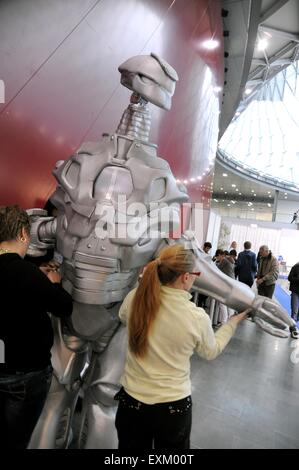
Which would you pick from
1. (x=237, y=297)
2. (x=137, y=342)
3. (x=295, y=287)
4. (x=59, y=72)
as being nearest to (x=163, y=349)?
(x=137, y=342)

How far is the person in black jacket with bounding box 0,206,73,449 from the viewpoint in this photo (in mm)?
1474

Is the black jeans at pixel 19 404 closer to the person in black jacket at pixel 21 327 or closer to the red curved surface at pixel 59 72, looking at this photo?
the person in black jacket at pixel 21 327

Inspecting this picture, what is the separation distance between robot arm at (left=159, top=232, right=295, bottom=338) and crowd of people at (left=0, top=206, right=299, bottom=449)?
0.49 m

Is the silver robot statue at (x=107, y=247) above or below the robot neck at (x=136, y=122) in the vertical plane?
below

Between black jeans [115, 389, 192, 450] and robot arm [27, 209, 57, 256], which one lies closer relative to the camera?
black jeans [115, 389, 192, 450]

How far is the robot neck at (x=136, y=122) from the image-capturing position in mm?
Answer: 2096

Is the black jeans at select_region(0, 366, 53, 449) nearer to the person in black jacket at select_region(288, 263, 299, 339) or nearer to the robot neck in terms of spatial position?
the robot neck

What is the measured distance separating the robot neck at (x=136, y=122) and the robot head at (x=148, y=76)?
73 millimetres

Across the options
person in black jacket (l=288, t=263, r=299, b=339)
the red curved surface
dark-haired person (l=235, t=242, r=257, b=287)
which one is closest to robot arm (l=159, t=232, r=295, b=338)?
the red curved surface

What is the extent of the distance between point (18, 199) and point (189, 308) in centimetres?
168

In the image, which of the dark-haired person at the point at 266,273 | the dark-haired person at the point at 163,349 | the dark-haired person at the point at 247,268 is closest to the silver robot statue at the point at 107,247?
the dark-haired person at the point at 163,349

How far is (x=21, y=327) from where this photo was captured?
149cm

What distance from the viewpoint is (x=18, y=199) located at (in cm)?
256

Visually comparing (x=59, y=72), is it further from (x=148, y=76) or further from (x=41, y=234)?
(x=41, y=234)
